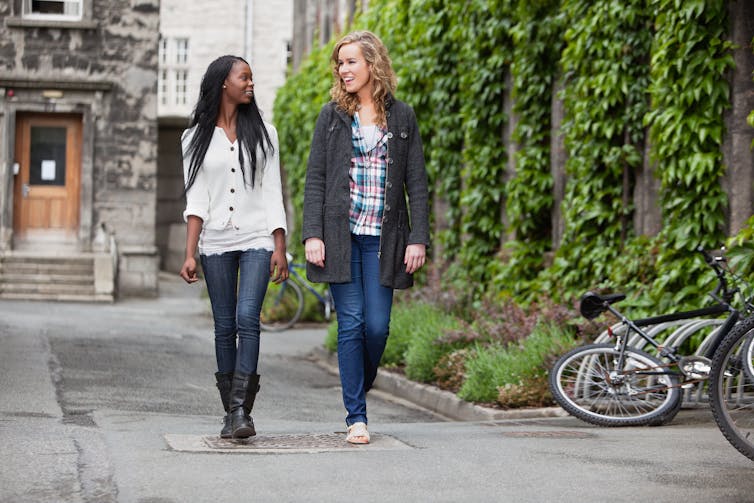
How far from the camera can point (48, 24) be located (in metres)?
23.5

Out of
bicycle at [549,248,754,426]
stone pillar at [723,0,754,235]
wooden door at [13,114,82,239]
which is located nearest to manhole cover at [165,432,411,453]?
bicycle at [549,248,754,426]

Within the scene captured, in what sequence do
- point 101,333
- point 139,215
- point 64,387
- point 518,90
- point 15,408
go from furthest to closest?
1. point 139,215
2. point 101,333
3. point 518,90
4. point 64,387
5. point 15,408

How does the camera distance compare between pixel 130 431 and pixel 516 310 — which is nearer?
pixel 130 431

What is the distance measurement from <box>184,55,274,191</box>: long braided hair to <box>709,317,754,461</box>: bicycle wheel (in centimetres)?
244

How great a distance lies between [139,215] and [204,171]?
1784 cm

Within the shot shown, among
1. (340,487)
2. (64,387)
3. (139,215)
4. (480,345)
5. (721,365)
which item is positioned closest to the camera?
(340,487)

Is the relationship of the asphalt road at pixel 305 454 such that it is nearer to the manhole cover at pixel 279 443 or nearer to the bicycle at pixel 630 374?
the manhole cover at pixel 279 443

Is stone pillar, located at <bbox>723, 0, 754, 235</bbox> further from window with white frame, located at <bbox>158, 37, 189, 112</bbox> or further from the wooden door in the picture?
window with white frame, located at <bbox>158, 37, 189, 112</bbox>

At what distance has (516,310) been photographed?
34.3 ft

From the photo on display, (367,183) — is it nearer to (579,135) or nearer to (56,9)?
(579,135)

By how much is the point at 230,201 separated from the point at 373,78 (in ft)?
3.08

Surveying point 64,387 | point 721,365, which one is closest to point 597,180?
point 64,387

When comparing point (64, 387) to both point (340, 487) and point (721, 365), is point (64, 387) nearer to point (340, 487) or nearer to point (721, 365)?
point (340, 487)

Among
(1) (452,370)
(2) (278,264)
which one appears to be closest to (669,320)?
(1) (452,370)
